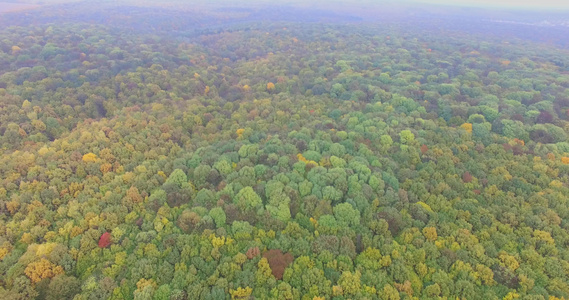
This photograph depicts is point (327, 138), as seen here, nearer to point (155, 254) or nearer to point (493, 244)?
point (493, 244)

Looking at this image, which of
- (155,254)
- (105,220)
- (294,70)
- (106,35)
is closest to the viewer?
(155,254)

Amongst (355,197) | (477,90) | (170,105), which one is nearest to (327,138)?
(355,197)

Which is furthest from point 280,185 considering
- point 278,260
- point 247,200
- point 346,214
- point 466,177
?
point 466,177

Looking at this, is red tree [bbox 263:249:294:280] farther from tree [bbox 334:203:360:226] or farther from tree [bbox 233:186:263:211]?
tree [bbox 334:203:360:226]

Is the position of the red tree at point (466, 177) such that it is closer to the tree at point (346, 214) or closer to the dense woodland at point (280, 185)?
the dense woodland at point (280, 185)

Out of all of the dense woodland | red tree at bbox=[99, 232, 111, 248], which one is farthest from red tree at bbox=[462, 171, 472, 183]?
red tree at bbox=[99, 232, 111, 248]

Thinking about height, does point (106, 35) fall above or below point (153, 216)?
above

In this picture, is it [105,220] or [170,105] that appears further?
[170,105]
